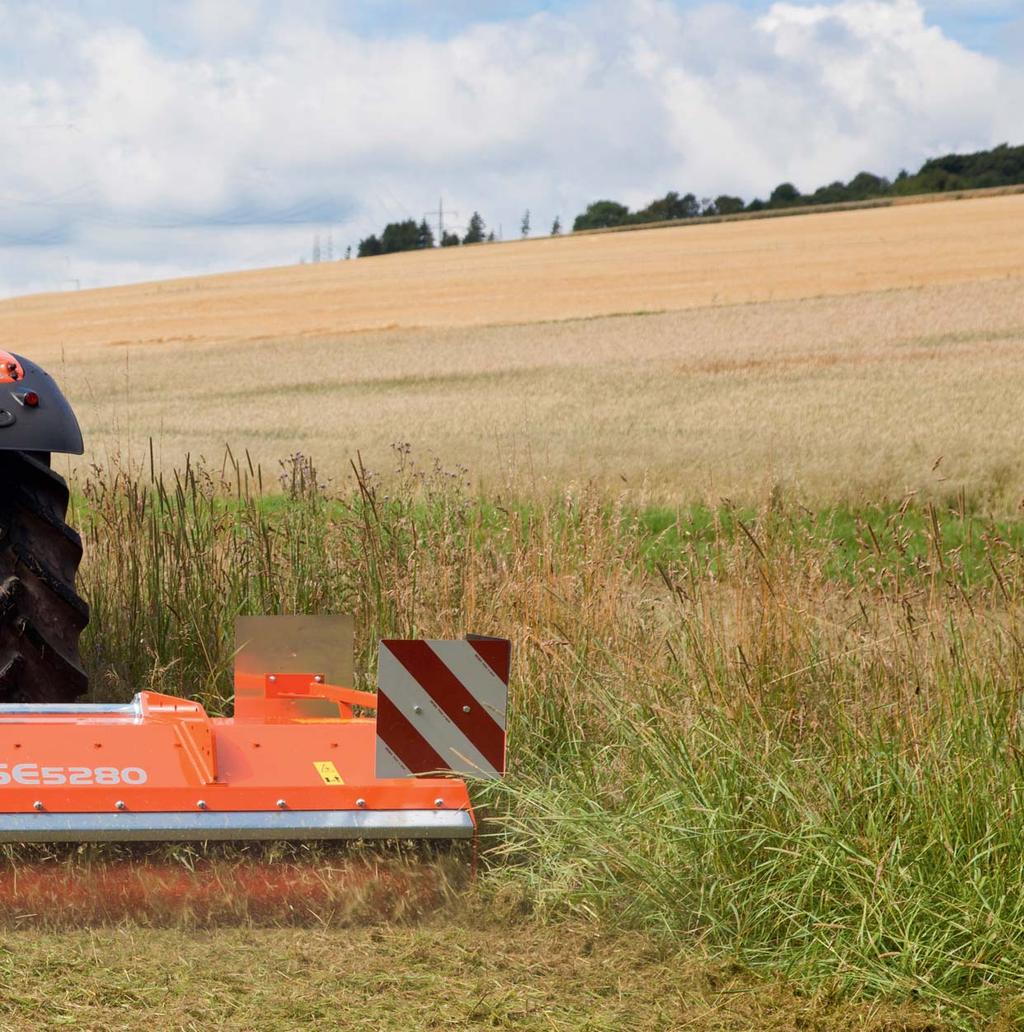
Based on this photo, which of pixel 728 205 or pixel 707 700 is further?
pixel 728 205

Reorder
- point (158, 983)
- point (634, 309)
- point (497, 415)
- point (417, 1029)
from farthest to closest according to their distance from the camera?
point (634, 309), point (497, 415), point (158, 983), point (417, 1029)

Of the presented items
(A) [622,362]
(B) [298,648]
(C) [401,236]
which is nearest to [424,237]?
(C) [401,236]

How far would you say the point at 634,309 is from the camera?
37.9m

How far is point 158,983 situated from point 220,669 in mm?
2533

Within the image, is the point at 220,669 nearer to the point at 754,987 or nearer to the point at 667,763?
the point at 667,763

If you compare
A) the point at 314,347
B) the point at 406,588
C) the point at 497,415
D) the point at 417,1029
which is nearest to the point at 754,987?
the point at 417,1029

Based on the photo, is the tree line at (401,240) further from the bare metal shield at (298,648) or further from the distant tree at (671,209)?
the bare metal shield at (298,648)

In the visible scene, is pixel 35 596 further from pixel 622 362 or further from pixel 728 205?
pixel 728 205

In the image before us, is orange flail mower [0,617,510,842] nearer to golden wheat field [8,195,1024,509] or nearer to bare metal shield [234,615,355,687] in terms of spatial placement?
bare metal shield [234,615,355,687]

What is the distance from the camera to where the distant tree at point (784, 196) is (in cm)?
8612

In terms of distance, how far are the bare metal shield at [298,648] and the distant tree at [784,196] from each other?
85073 millimetres

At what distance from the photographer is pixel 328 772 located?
145 inches

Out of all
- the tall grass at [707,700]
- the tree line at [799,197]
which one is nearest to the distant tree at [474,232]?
the tree line at [799,197]

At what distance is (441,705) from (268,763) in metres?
0.48
